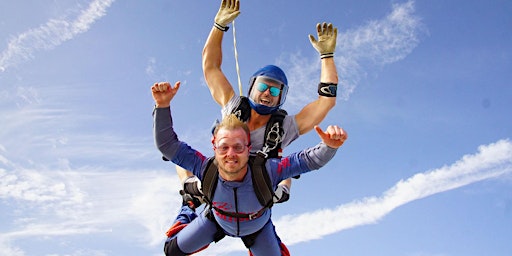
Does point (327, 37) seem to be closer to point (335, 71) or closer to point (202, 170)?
point (335, 71)

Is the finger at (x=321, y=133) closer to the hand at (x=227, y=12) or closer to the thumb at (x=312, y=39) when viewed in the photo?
the thumb at (x=312, y=39)

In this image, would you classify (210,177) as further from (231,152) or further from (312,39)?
(312,39)

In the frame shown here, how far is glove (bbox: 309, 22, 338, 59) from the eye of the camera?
652 cm

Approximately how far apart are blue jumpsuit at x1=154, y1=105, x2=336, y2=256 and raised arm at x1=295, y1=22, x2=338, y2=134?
4.62 feet

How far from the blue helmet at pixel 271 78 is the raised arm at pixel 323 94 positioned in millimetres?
389

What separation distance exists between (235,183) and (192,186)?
3.45ft

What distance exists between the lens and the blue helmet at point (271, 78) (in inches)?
241

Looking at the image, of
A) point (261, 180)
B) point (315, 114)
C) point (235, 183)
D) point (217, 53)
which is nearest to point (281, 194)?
point (261, 180)

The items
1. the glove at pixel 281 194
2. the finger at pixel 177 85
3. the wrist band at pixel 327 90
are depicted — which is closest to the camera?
the finger at pixel 177 85

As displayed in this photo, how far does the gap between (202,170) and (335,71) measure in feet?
8.48

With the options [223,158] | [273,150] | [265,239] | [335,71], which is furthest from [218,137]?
[335,71]

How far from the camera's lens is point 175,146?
15.3ft

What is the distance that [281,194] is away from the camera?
5.48 metres

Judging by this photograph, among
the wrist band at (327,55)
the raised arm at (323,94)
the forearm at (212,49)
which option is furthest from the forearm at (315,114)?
the forearm at (212,49)
